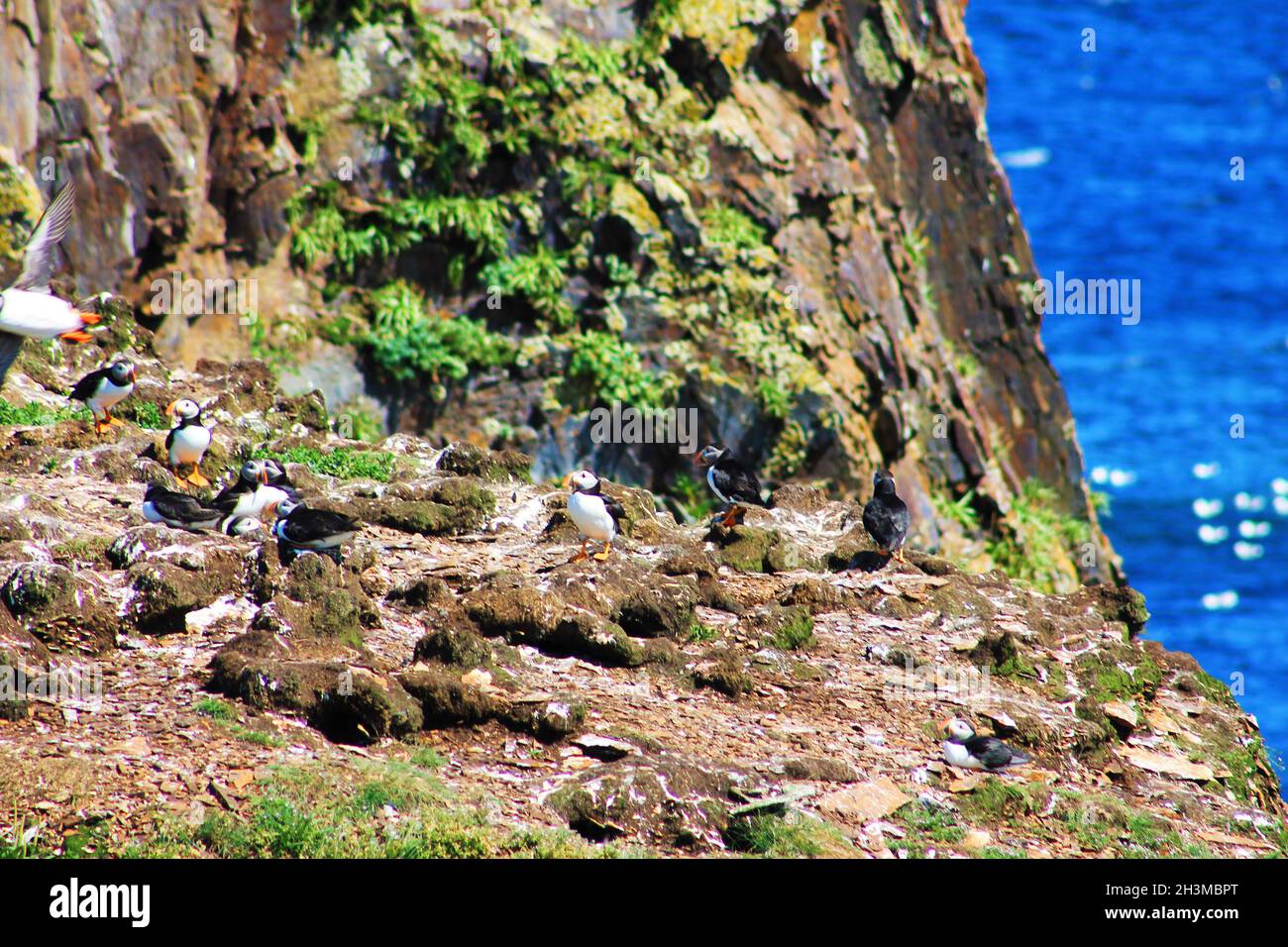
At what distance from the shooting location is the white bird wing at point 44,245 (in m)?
11.5

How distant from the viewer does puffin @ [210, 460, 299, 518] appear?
38.3ft

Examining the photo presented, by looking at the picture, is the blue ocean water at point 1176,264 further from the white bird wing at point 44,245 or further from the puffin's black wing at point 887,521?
the white bird wing at point 44,245

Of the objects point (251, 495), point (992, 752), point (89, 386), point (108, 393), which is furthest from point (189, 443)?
point (992, 752)

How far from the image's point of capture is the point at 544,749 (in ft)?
31.0

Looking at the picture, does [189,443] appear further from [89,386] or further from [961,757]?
[961,757]

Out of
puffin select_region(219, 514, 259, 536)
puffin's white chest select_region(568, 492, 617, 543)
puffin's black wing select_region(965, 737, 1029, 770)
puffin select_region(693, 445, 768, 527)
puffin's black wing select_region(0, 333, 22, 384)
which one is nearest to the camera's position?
puffin's black wing select_region(965, 737, 1029, 770)

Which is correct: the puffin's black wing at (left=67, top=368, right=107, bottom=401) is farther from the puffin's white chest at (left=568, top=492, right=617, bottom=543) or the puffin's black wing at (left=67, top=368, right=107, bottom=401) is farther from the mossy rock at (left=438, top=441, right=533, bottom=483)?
the puffin's white chest at (left=568, top=492, right=617, bottom=543)

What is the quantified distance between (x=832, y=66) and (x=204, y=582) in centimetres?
1454

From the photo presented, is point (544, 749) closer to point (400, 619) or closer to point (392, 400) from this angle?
point (400, 619)

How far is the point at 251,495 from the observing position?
11.7 metres

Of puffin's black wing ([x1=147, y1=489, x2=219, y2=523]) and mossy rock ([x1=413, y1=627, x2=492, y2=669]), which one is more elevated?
puffin's black wing ([x1=147, y1=489, x2=219, y2=523])

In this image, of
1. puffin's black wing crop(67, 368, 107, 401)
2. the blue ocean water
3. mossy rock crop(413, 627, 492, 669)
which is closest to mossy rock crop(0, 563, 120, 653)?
mossy rock crop(413, 627, 492, 669)

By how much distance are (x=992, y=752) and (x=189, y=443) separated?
7.12 metres

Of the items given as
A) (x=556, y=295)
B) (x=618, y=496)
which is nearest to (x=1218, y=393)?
(x=556, y=295)
